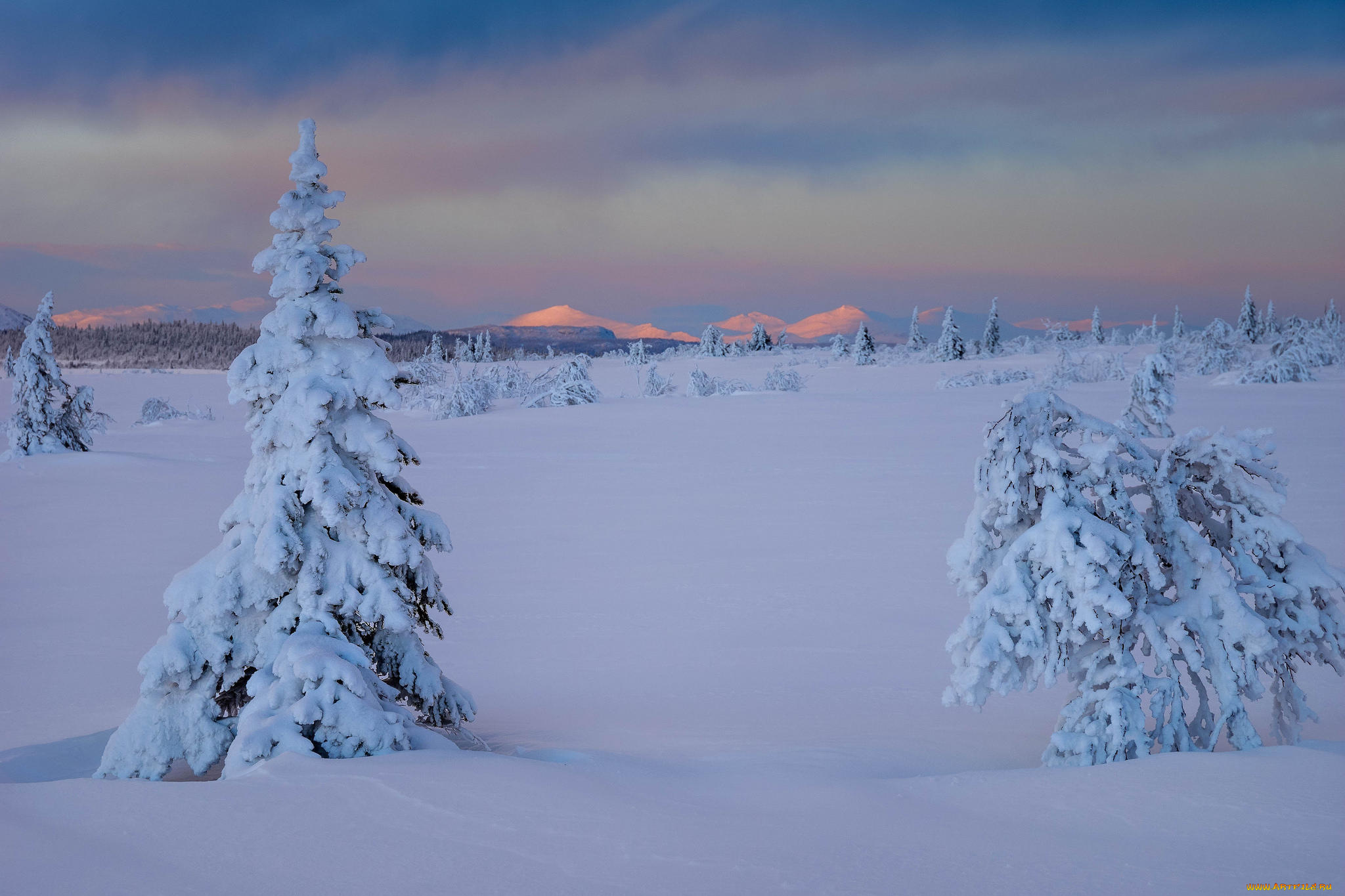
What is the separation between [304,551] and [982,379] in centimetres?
3940

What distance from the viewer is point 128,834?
398 cm

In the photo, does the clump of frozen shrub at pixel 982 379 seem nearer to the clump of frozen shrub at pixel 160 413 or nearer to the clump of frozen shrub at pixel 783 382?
the clump of frozen shrub at pixel 783 382

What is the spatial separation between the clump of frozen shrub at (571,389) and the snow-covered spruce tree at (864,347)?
86.5 ft

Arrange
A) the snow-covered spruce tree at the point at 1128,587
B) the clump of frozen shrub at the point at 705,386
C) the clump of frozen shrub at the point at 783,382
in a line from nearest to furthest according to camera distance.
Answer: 1. the snow-covered spruce tree at the point at 1128,587
2. the clump of frozen shrub at the point at 705,386
3. the clump of frozen shrub at the point at 783,382

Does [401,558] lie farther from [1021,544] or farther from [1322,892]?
[1322,892]

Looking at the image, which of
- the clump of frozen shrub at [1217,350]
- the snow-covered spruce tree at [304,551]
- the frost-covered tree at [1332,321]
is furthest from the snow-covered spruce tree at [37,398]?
the frost-covered tree at [1332,321]

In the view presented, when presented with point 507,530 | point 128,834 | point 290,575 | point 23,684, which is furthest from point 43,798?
point 507,530

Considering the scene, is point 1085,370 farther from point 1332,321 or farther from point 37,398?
point 37,398

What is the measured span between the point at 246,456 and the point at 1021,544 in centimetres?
2828

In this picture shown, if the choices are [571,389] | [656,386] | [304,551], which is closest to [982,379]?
[656,386]

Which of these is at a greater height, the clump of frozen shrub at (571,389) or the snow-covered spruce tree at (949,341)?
the snow-covered spruce tree at (949,341)

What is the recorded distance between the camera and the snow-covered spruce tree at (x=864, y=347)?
64.3m

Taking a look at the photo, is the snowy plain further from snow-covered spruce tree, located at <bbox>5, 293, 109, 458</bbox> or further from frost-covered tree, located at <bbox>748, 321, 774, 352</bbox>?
frost-covered tree, located at <bbox>748, 321, 774, 352</bbox>

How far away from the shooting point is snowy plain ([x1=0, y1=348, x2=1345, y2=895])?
3838mm
